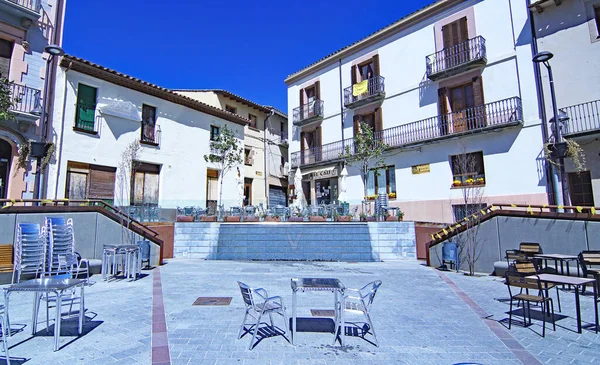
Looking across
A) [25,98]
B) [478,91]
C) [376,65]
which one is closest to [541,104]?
[478,91]

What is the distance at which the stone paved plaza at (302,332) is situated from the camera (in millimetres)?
4043

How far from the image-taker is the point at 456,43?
1736 centimetres

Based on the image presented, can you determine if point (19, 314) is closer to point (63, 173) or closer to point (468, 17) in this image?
point (63, 173)

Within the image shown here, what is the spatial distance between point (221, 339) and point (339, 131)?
760 inches

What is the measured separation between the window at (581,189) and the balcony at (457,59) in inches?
256

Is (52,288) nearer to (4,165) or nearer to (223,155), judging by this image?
(4,165)

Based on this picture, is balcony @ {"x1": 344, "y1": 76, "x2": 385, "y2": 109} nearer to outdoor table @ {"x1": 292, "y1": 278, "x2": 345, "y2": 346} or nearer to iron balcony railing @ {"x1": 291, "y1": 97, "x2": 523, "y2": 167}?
iron balcony railing @ {"x1": 291, "y1": 97, "x2": 523, "y2": 167}

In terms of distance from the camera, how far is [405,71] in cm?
1948

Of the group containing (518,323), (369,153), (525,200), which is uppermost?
(369,153)

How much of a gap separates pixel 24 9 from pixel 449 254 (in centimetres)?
1763

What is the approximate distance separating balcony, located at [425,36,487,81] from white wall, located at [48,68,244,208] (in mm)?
12893

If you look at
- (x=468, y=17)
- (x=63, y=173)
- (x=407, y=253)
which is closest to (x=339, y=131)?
(x=468, y=17)

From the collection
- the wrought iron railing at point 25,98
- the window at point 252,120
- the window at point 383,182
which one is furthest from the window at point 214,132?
the window at point 383,182

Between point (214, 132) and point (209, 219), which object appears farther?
point (214, 132)
